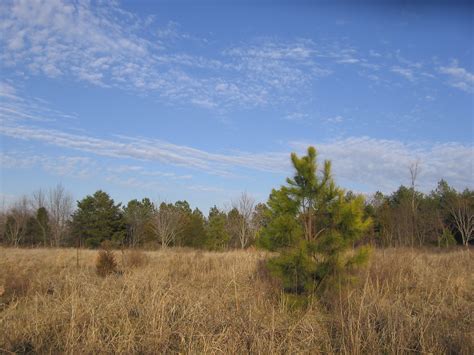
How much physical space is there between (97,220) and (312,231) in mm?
39112

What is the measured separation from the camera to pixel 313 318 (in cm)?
507

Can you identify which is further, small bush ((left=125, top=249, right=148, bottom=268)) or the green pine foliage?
small bush ((left=125, top=249, right=148, bottom=268))

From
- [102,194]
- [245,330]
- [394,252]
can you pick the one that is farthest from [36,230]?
[245,330]

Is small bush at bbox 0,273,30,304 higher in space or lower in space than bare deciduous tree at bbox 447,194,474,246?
lower

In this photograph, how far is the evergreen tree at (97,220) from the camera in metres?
41.2

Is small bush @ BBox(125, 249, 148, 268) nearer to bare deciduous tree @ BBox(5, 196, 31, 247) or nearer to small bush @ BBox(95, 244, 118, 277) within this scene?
small bush @ BBox(95, 244, 118, 277)

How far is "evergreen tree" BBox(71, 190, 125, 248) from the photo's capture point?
1622 inches

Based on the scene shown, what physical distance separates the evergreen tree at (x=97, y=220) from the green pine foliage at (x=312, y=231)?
36971 millimetres

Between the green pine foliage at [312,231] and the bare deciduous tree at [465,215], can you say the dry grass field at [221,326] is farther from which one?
the bare deciduous tree at [465,215]

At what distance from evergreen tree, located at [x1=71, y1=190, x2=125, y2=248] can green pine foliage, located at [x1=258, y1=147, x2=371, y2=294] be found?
121ft

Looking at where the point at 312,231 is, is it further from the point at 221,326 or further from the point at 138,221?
the point at 138,221

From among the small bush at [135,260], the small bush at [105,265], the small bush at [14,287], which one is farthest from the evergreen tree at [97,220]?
the small bush at [14,287]

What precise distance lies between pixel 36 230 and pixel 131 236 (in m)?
9.82

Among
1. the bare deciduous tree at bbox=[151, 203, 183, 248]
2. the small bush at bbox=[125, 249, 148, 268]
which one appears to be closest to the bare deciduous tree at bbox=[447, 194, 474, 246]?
the bare deciduous tree at bbox=[151, 203, 183, 248]
